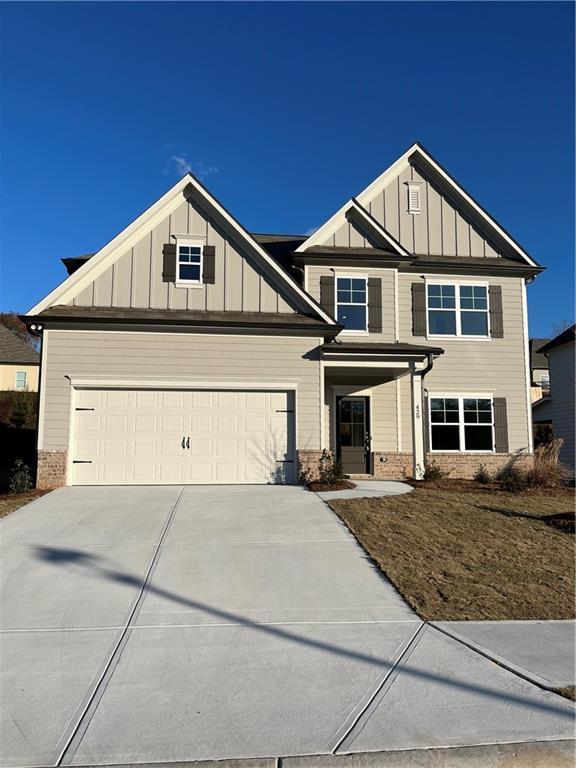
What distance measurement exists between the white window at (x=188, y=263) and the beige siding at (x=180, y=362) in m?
1.62

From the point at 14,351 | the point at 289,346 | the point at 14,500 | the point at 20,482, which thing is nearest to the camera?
the point at 14,500

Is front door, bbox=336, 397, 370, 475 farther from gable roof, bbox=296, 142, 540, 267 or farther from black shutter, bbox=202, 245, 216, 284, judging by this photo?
gable roof, bbox=296, 142, 540, 267

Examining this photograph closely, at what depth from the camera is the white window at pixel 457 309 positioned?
Result: 53.4ft

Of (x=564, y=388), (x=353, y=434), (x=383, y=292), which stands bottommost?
(x=353, y=434)

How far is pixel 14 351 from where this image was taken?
40.9 meters

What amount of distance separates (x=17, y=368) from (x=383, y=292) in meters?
33.4

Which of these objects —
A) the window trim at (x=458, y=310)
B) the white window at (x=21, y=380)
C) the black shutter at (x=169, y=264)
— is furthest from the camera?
the white window at (x=21, y=380)

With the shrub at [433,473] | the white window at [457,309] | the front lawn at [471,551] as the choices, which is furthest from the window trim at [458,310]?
the front lawn at [471,551]

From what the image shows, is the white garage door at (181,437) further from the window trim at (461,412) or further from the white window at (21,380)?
the white window at (21,380)

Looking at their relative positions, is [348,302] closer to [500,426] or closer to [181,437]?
[500,426]

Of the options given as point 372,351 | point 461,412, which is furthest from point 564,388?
point 372,351

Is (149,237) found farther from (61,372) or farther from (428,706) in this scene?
(428,706)

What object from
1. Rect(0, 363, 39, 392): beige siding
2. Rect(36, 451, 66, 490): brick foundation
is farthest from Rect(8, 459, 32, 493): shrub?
Rect(0, 363, 39, 392): beige siding

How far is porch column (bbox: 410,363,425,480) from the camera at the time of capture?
14.2 meters
